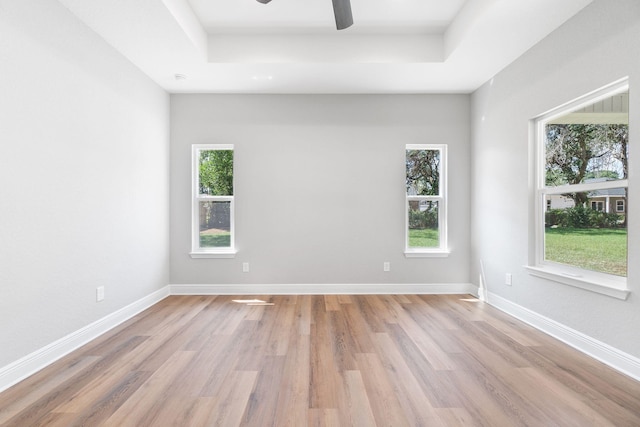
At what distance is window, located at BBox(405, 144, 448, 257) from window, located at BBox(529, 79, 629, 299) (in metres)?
1.27

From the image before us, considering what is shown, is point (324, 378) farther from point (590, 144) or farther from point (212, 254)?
point (590, 144)

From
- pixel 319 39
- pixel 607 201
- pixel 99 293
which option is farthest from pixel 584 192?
pixel 99 293

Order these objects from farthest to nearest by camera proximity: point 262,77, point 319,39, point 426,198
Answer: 1. point 426,198
2. point 262,77
3. point 319,39

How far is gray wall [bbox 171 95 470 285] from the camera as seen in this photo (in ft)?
13.8

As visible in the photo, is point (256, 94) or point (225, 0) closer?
point (225, 0)

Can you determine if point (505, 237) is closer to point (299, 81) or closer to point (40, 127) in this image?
point (299, 81)

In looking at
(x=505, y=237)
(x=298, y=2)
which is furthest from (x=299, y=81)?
(x=505, y=237)

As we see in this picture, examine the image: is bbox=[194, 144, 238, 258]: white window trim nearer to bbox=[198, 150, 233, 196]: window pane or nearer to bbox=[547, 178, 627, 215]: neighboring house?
bbox=[198, 150, 233, 196]: window pane

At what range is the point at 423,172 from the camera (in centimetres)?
434

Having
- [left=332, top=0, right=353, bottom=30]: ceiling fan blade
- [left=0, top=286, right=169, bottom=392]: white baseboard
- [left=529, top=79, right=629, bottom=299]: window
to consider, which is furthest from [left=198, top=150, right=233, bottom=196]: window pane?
[left=529, top=79, right=629, bottom=299]: window

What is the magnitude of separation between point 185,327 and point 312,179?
7.48 feet

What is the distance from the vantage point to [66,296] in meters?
2.47

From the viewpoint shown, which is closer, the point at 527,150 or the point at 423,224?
the point at 527,150

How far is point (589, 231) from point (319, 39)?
3036 millimetres
